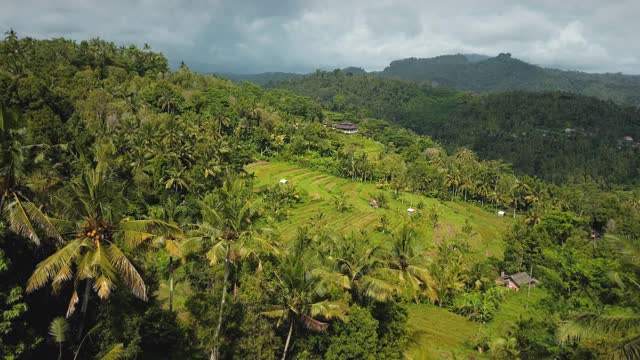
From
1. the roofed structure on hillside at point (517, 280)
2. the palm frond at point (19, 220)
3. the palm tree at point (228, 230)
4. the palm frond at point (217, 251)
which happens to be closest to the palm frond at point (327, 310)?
the palm tree at point (228, 230)

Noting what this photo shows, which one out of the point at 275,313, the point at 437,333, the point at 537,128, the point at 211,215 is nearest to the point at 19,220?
the point at 211,215

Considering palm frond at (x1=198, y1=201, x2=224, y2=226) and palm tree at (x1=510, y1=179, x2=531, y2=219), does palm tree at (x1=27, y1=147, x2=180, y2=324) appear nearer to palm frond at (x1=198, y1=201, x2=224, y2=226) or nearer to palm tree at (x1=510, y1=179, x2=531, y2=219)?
palm frond at (x1=198, y1=201, x2=224, y2=226)

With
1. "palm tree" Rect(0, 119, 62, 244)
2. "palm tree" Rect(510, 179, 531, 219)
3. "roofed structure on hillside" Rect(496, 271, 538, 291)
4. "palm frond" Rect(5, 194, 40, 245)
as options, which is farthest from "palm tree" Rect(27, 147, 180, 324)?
"palm tree" Rect(510, 179, 531, 219)

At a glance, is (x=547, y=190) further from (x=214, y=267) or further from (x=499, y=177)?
(x=214, y=267)

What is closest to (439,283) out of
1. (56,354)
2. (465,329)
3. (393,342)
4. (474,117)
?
(465,329)

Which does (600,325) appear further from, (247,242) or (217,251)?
(217,251)

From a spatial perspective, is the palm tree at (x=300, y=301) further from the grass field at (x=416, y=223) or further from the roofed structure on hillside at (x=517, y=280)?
the roofed structure on hillside at (x=517, y=280)

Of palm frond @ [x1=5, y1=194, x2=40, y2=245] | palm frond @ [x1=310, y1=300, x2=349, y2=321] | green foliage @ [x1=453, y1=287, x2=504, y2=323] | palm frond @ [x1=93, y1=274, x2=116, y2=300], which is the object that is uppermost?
palm frond @ [x1=5, y1=194, x2=40, y2=245]
